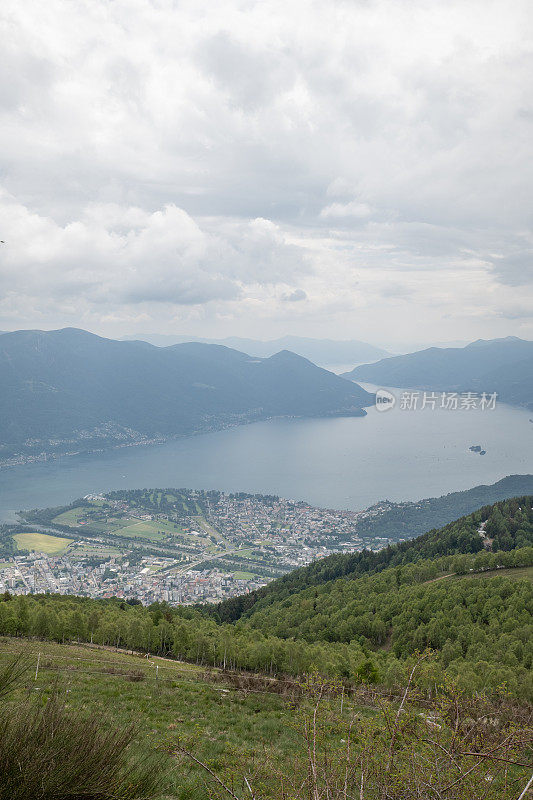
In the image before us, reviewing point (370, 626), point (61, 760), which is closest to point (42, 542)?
point (370, 626)

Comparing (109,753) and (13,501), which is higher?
(109,753)

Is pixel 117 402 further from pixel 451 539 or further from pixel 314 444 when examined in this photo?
pixel 451 539

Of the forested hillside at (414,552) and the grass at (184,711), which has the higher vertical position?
the grass at (184,711)

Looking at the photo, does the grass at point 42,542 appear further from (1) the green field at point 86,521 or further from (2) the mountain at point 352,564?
(2) the mountain at point 352,564

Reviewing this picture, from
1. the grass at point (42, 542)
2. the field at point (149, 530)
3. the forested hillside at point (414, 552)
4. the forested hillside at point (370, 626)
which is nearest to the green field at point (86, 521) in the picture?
the field at point (149, 530)

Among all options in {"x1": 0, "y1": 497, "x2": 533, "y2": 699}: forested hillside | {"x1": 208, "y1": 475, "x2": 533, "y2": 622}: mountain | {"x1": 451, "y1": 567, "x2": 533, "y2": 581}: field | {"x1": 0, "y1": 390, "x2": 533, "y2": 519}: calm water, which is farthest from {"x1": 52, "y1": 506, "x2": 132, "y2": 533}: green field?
{"x1": 451, "y1": 567, "x2": 533, "y2": 581}: field

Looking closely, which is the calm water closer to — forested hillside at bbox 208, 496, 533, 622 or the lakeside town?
the lakeside town

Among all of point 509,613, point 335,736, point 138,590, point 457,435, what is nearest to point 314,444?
point 457,435
